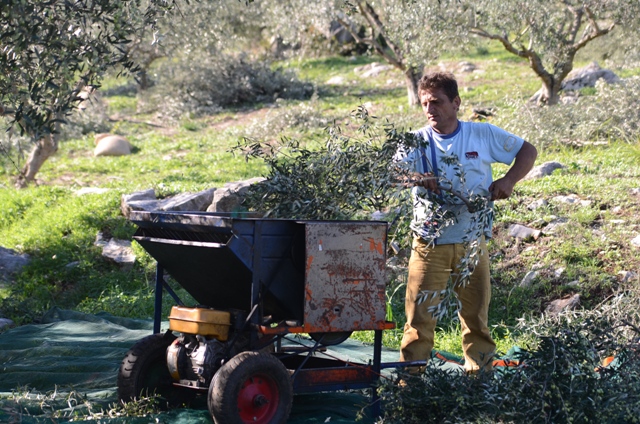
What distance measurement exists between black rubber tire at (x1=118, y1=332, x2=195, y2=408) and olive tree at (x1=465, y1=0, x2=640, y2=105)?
10.4 metres

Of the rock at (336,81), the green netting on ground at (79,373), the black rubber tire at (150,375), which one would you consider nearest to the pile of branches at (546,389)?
the green netting on ground at (79,373)

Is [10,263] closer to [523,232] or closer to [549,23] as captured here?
[523,232]

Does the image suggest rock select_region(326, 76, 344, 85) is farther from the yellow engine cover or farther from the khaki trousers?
the yellow engine cover

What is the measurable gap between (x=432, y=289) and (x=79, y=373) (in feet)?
8.52

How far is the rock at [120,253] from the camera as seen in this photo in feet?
31.5

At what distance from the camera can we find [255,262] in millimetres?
4355

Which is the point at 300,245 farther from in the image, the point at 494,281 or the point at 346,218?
the point at 494,281

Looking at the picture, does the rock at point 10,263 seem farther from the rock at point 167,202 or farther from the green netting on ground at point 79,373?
the green netting on ground at point 79,373

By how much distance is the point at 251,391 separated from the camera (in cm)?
435

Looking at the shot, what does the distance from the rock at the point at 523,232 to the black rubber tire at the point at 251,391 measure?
4.63m

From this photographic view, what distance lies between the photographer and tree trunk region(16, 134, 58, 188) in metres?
12.9

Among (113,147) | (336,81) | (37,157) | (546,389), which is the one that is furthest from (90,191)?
(336,81)

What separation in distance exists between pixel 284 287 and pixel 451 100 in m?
1.61

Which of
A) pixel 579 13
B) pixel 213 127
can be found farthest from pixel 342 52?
pixel 579 13
